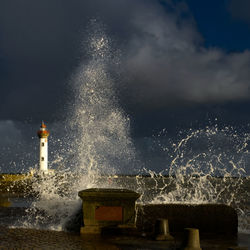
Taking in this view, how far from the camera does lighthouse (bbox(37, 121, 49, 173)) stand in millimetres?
69188

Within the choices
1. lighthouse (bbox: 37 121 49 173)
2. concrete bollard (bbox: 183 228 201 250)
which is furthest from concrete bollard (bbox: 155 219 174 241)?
lighthouse (bbox: 37 121 49 173)

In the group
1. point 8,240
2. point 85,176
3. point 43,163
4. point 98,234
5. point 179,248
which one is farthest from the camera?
point 43,163

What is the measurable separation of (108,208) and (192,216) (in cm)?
222

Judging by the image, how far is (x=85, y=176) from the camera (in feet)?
49.9

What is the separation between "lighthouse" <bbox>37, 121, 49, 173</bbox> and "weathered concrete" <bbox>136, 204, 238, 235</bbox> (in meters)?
61.8

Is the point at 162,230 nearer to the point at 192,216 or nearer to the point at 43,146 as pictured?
the point at 192,216

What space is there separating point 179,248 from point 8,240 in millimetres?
3933

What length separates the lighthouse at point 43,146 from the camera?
6919 centimetres

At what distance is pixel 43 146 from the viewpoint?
69.8m

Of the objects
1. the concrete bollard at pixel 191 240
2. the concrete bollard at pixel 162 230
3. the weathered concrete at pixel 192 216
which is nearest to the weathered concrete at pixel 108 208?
the weathered concrete at pixel 192 216

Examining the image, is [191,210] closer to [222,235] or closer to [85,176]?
[222,235]

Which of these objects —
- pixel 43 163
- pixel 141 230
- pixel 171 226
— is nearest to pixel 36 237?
pixel 141 230

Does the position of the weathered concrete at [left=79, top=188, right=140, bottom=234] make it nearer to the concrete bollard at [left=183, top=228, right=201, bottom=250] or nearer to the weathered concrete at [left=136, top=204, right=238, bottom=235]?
the weathered concrete at [left=136, top=204, right=238, bottom=235]

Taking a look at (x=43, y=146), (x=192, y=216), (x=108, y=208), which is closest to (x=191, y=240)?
(x=192, y=216)
